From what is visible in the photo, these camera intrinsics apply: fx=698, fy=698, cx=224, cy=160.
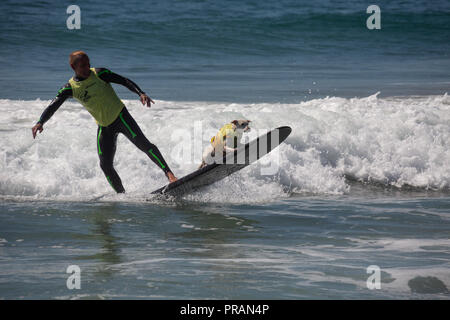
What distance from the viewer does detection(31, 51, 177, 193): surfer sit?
712 cm

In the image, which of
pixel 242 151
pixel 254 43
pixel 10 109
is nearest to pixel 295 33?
pixel 254 43

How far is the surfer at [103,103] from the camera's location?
280 inches

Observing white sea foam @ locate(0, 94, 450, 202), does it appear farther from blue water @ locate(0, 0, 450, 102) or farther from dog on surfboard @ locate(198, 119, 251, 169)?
blue water @ locate(0, 0, 450, 102)

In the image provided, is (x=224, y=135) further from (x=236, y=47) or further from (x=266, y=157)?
(x=236, y=47)

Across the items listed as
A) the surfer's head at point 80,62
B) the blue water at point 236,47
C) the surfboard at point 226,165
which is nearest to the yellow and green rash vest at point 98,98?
the surfer's head at point 80,62

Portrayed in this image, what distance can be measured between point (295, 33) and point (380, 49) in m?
4.09

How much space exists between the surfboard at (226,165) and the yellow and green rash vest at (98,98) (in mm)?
1014

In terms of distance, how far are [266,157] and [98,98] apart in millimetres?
2911

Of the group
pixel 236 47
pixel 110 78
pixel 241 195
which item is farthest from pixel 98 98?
pixel 236 47

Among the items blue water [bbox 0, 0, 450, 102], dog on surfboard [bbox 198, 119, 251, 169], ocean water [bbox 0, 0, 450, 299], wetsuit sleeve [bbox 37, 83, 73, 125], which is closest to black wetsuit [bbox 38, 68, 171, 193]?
wetsuit sleeve [bbox 37, 83, 73, 125]

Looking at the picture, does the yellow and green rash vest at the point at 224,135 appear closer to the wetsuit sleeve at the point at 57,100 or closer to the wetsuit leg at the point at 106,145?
the wetsuit leg at the point at 106,145

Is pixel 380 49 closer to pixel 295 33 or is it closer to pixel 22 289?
pixel 295 33

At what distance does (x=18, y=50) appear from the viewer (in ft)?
80.1

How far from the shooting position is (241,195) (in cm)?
834
